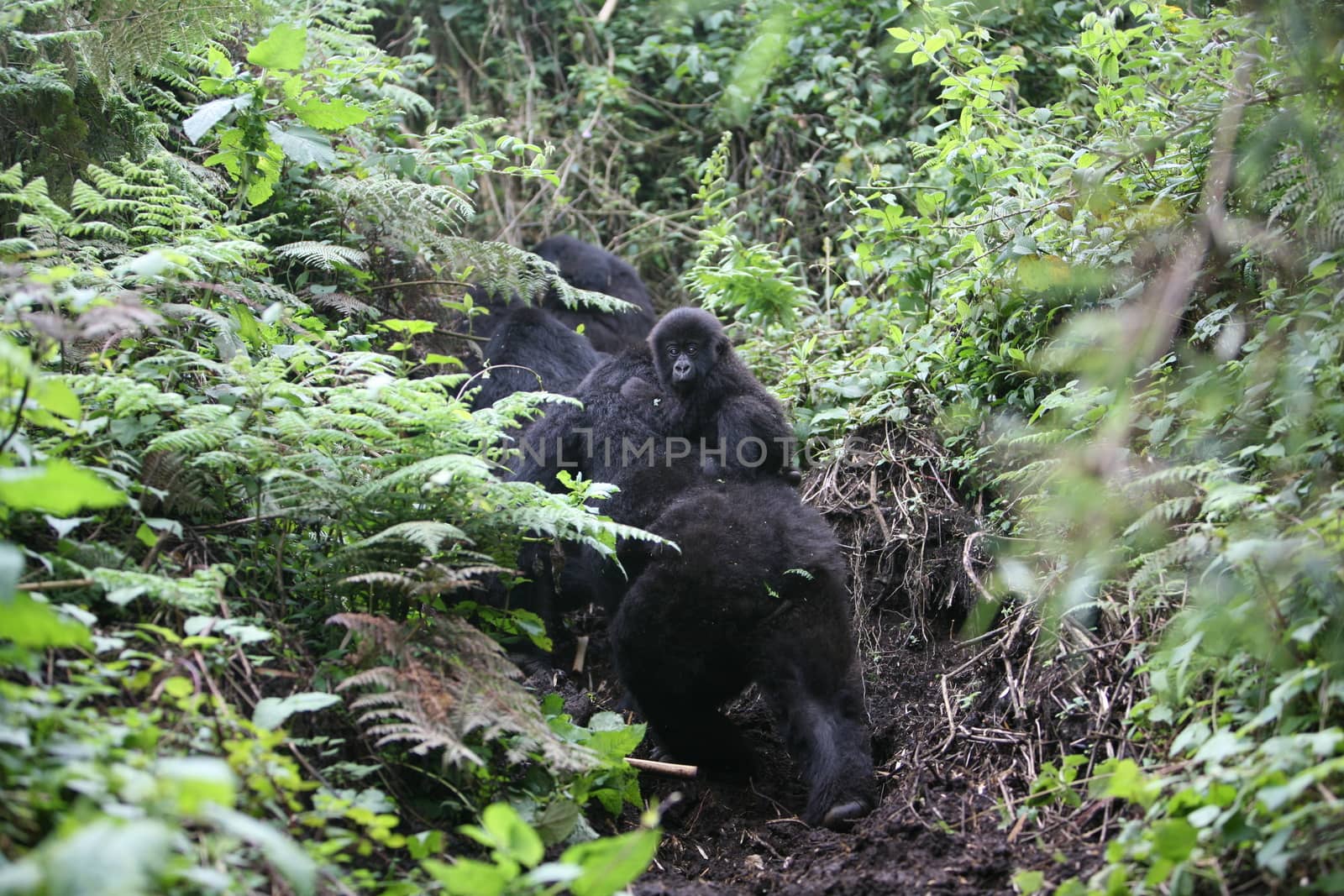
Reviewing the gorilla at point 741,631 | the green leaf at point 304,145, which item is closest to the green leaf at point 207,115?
the green leaf at point 304,145

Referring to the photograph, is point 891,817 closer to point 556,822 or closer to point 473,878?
point 556,822

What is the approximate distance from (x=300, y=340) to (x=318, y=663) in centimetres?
112

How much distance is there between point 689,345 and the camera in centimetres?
407

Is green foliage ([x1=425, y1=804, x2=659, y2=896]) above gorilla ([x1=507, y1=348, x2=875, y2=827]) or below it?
above

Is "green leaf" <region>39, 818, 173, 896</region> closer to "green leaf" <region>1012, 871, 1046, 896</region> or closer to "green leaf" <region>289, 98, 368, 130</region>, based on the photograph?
"green leaf" <region>1012, 871, 1046, 896</region>

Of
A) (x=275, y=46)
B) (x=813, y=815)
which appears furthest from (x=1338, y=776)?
(x=275, y=46)

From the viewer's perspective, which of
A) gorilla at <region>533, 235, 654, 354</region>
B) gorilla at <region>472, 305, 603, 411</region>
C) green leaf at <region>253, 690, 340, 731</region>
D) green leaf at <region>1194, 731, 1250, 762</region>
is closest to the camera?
green leaf at <region>1194, 731, 1250, 762</region>

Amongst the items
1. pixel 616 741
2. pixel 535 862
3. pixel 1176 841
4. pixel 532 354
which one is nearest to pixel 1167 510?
pixel 1176 841

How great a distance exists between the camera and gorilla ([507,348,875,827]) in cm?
311

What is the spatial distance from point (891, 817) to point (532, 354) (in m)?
2.61

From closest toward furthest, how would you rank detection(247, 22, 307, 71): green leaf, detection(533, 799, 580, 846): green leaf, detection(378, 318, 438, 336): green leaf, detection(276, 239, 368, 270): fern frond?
detection(533, 799, 580, 846): green leaf → detection(247, 22, 307, 71): green leaf → detection(378, 318, 438, 336): green leaf → detection(276, 239, 368, 270): fern frond

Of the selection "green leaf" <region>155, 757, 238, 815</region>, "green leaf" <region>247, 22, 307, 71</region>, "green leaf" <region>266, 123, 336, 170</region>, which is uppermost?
"green leaf" <region>247, 22, 307, 71</region>

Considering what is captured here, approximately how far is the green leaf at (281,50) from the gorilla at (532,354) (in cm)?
156

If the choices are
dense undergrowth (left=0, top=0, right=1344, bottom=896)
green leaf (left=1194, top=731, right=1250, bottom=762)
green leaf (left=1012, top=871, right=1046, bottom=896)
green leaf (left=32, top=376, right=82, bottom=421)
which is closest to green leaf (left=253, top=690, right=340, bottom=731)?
dense undergrowth (left=0, top=0, right=1344, bottom=896)
